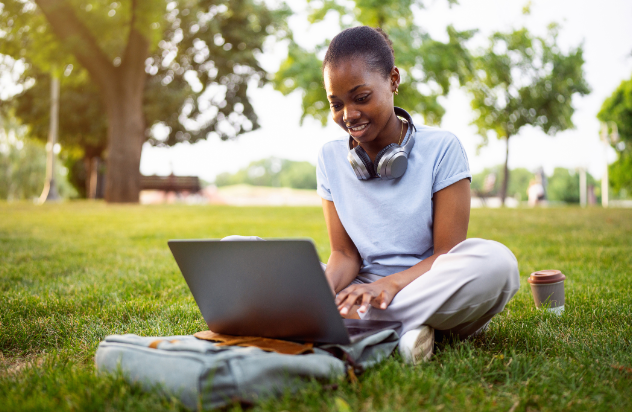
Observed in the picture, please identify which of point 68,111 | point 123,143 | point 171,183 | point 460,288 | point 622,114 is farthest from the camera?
point 622,114

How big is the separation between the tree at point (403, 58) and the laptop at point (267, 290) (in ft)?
46.1

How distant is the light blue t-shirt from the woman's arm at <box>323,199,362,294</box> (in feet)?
0.19

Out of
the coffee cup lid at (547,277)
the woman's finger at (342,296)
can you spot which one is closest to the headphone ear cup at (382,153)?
the woman's finger at (342,296)

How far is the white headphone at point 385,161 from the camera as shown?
2324mm

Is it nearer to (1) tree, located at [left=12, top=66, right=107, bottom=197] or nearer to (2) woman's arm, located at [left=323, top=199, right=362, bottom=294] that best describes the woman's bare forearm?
(2) woman's arm, located at [left=323, top=199, right=362, bottom=294]

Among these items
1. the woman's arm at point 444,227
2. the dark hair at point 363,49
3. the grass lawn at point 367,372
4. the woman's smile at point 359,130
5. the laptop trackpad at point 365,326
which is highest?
the dark hair at point 363,49

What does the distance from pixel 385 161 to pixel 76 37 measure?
14.4m

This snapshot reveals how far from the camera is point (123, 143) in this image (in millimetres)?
15875

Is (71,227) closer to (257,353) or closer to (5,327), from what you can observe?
(5,327)

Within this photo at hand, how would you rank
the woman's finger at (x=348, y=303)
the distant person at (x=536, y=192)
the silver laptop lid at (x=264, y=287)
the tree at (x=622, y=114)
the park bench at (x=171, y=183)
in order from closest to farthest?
the silver laptop lid at (x=264, y=287), the woman's finger at (x=348, y=303), the park bench at (x=171, y=183), the distant person at (x=536, y=192), the tree at (x=622, y=114)

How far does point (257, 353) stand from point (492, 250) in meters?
0.98

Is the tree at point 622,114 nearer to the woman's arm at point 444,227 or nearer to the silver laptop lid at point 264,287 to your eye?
the woman's arm at point 444,227

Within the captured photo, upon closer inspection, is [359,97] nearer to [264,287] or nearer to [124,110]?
[264,287]

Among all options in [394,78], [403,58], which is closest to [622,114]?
[403,58]
